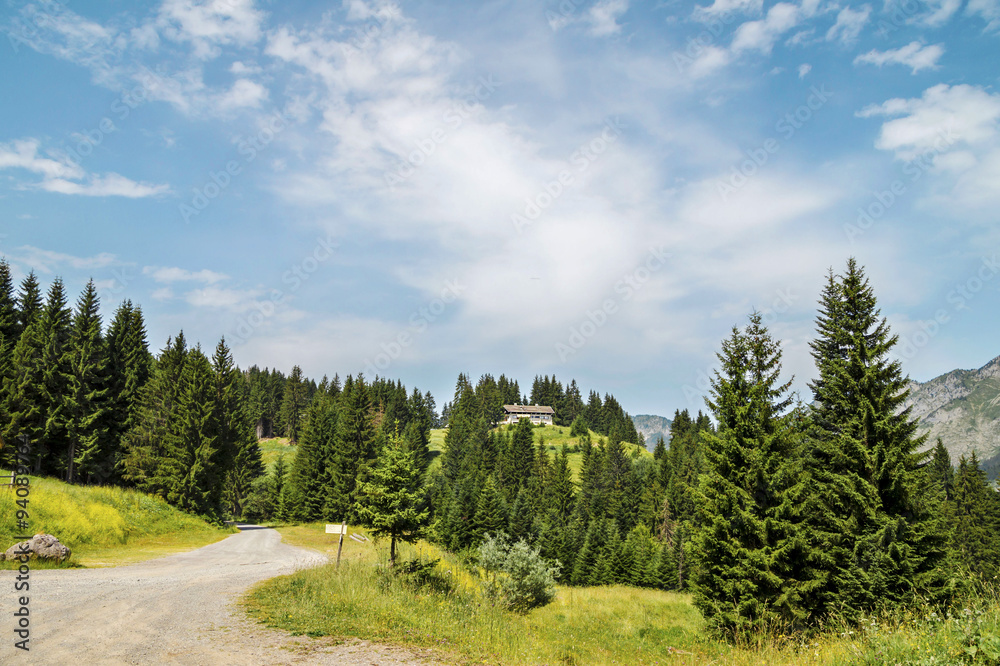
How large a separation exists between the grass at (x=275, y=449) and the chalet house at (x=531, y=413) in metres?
77.6

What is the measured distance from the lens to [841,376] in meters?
22.2

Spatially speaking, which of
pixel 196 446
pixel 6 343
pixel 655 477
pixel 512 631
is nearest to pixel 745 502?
pixel 512 631

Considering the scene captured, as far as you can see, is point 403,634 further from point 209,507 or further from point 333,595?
point 209,507

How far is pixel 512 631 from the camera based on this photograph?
1312 cm

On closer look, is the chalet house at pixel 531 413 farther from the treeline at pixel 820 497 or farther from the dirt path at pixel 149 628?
the dirt path at pixel 149 628

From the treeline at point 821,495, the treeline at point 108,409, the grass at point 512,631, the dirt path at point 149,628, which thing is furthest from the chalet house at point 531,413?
the dirt path at point 149,628

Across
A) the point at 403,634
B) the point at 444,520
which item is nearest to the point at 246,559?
the point at 403,634

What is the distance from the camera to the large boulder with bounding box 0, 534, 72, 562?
56.0 ft

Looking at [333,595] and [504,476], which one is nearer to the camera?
[333,595]

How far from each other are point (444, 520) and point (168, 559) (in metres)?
48.9

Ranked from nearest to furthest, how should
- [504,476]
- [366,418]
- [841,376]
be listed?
[841,376]
[366,418]
[504,476]

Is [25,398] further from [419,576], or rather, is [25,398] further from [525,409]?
[525,409]

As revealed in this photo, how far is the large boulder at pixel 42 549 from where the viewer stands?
56.0 ft

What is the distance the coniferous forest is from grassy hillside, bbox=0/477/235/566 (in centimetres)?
888
